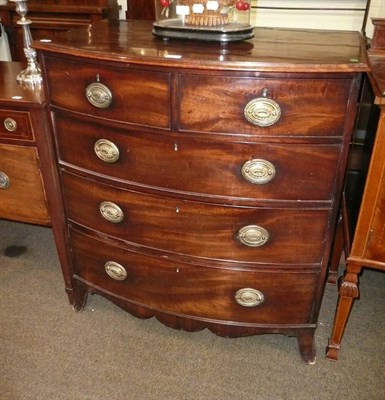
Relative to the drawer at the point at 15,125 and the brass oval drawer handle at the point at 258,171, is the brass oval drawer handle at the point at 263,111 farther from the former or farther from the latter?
the drawer at the point at 15,125

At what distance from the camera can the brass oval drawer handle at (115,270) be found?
1.49m

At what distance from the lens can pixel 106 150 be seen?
1264mm

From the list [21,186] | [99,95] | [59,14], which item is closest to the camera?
[99,95]

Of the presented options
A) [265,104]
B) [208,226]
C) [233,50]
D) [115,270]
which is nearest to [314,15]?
[233,50]

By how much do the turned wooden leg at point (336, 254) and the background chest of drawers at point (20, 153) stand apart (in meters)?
1.15

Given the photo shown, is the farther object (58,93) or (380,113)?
(58,93)

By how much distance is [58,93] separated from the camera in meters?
1.26

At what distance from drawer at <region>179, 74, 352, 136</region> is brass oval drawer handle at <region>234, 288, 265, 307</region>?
0.53 m

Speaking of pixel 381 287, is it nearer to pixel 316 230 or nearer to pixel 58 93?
pixel 316 230

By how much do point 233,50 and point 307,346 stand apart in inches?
39.6

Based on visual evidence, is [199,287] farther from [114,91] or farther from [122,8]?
[122,8]

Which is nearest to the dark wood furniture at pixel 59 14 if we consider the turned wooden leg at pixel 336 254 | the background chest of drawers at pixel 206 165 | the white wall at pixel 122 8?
the white wall at pixel 122 8

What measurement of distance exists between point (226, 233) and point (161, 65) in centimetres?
51

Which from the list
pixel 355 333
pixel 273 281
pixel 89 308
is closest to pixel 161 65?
pixel 273 281
